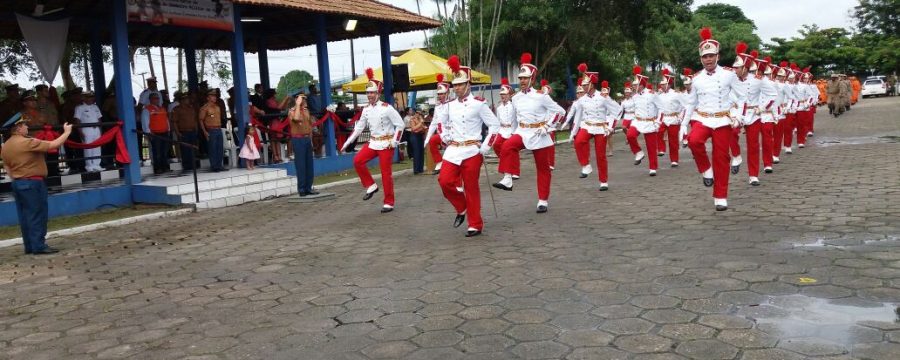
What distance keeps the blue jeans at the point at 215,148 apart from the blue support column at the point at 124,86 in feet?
5.66

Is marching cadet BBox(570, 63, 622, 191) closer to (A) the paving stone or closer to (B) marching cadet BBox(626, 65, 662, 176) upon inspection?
(B) marching cadet BBox(626, 65, 662, 176)

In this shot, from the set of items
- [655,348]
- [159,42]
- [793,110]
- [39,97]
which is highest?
[159,42]

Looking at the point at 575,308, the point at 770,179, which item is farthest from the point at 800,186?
the point at 575,308

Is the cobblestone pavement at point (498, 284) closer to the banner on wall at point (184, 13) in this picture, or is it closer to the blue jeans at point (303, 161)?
the blue jeans at point (303, 161)

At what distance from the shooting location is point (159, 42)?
18625mm

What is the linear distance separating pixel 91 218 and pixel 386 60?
381 inches

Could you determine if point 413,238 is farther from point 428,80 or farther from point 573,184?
point 428,80

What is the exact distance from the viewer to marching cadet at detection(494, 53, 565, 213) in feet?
30.9

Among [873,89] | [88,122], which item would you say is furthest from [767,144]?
[873,89]

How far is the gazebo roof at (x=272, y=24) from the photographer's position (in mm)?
13883

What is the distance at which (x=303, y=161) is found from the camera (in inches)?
495

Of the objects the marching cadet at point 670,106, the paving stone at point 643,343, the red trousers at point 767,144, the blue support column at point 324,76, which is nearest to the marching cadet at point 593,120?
the red trousers at point 767,144

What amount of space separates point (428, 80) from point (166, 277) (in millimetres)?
15801

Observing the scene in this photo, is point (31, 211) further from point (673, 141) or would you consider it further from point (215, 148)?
point (673, 141)
